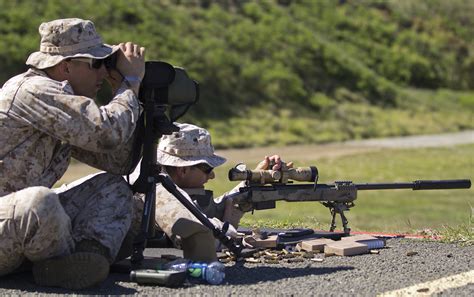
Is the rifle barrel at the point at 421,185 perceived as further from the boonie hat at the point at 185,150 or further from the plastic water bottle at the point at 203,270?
the plastic water bottle at the point at 203,270

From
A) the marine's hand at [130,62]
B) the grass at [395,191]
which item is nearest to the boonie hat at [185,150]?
the marine's hand at [130,62]

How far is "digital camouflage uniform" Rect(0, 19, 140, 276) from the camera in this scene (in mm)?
5461

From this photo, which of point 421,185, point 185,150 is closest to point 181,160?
point 185,150

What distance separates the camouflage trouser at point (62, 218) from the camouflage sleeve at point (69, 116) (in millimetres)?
345

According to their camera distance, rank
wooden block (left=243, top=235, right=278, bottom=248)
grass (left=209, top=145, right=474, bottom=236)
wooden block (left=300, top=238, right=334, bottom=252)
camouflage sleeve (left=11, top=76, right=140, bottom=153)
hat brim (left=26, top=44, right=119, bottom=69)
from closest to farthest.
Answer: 1. camouflage sleeve (left=11, top=76, right=140, bottom=153)
2. hat brim (left=26, top=44, right=119, bottom=69)
3. wooden block (left=300, top=238, right=334, bottom=252)
4. wooden block (left=243, top=235, right=278, bottom=248)
5. grass (left=209, top=145, right=474, bottom=236)

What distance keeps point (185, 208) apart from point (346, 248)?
4.12ft

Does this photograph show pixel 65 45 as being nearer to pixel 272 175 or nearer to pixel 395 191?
pixel 272 175

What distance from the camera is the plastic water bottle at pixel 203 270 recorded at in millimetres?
5672

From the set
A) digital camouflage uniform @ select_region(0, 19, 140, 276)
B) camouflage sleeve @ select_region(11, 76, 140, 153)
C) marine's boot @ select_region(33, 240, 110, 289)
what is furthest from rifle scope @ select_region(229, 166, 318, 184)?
marine's boot @ select_region(33, 240, 110, 289)

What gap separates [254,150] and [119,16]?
626cm

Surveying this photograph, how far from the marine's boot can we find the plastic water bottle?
1.44 ft

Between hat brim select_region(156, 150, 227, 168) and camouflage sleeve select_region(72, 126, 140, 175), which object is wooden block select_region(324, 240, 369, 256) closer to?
hat brim select_region(156, 150, 227, 168)

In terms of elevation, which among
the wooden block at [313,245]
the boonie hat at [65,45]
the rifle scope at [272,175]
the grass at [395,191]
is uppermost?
the boonie hat at [65,45]

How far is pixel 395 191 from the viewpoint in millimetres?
22734
